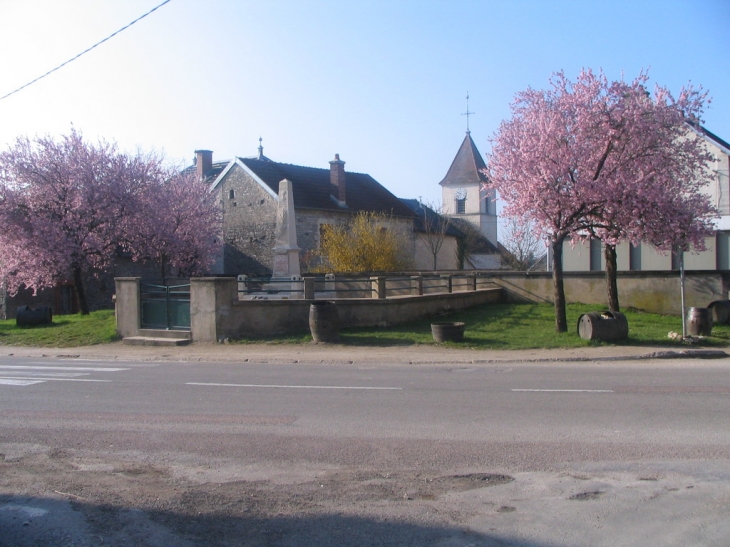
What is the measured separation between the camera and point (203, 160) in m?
46.9

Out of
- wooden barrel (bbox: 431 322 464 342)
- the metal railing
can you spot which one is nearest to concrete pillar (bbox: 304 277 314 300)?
the metal railing

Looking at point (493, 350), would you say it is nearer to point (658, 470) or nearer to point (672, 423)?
point (672, 423)

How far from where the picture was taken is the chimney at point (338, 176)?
44469mm

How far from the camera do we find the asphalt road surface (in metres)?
5.17

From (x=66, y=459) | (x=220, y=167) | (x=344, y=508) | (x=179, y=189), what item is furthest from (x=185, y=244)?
(x=344, y=508)

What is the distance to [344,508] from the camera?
5605mm

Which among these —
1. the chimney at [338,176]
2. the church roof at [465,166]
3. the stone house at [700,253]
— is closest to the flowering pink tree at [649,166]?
the stone house at [700,253]

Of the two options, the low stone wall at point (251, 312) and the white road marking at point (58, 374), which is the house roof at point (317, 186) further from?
the white road marking at point (58, 374)

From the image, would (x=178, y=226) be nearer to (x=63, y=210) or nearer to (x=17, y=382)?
(x=63, y=210)

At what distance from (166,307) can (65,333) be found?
410cm

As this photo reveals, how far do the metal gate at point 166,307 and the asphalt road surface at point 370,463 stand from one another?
27.9 ft

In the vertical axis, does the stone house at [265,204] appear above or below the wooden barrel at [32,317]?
above

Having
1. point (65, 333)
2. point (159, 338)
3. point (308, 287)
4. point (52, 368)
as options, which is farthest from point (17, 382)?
point (65, 333)

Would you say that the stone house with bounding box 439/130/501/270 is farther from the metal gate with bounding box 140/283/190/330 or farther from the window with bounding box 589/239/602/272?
the metal gate with bounding box 140/283/190/330
